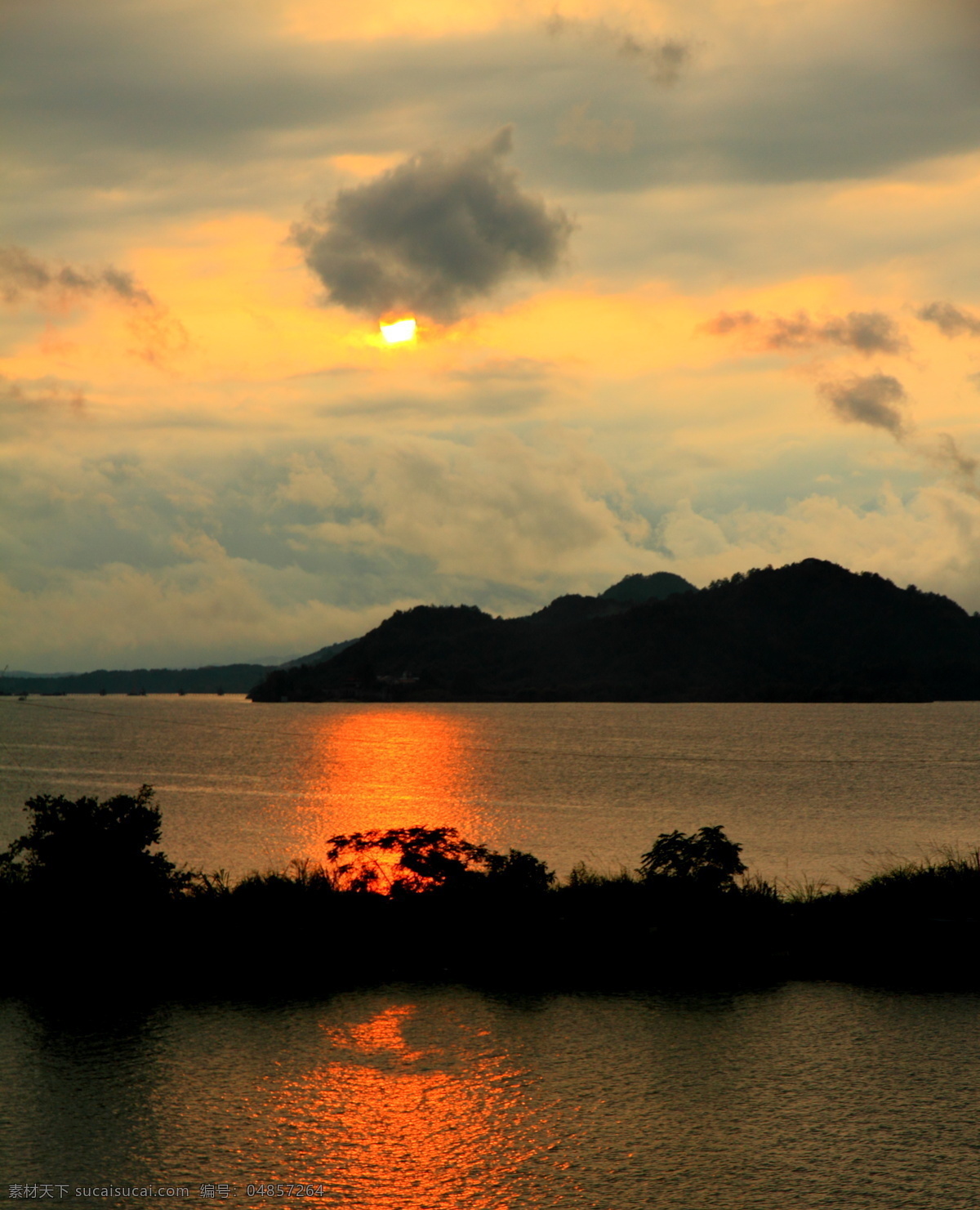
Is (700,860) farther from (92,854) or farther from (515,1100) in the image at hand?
(92,854)

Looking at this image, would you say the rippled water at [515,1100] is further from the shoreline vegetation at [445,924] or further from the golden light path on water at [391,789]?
the golden light path on water at [391,789]

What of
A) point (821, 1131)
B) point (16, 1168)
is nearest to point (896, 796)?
point (821, 1131)

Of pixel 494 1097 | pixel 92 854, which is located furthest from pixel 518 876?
pixel 92 854

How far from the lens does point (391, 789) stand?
10525 cm

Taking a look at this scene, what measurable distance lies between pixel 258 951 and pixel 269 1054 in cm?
617

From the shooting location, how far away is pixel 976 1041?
77.7 feet

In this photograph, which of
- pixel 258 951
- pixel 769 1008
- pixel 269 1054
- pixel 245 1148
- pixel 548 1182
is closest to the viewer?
pixel 548 1182

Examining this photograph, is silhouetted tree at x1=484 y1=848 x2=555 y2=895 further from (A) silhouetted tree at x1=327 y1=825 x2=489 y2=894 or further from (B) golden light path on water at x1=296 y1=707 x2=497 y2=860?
(B) golden light path on water at x1=296 y1=707 x2=497 y2=860

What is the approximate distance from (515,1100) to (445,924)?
30.5 ft

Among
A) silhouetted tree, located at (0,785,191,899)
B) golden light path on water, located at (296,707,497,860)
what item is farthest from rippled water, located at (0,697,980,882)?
silhouetted tree, located at (0,785,191,899)

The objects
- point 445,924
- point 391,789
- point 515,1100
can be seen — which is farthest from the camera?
point 391,789

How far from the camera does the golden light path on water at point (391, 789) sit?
2975 inches

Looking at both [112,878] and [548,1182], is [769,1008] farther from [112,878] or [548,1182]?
[112,878]

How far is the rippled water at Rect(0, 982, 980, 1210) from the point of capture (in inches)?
703
